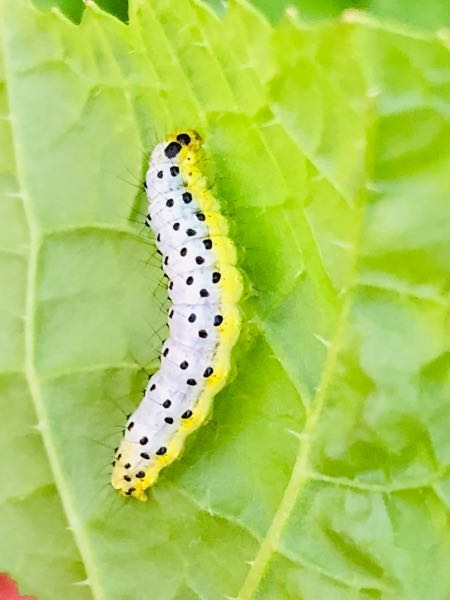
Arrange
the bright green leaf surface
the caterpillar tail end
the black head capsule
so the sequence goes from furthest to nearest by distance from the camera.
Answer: the caterpillar tail end
the black head capsule
the bright green leaf surface

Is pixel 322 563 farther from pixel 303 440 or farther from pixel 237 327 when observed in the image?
pixel 237 327

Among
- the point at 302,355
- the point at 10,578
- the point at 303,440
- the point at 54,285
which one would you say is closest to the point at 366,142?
the point at 302,355

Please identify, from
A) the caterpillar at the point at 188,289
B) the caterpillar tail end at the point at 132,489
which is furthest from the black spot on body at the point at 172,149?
the caterpillar tail end at the point at 132,489

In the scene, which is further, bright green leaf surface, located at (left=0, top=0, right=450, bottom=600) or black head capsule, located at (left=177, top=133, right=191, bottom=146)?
black head capsule, located at (left=177, top=133, right=191, bottom=146)

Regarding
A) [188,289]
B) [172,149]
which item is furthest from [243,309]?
[172,149]

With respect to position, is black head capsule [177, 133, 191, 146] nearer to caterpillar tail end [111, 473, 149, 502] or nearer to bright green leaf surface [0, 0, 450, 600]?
bright green leaf surface [0, 0, 450, 600]

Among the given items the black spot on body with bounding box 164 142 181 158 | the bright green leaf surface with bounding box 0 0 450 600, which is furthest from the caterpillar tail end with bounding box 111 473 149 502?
the black spot on body with bounding box 164 142 181 158
